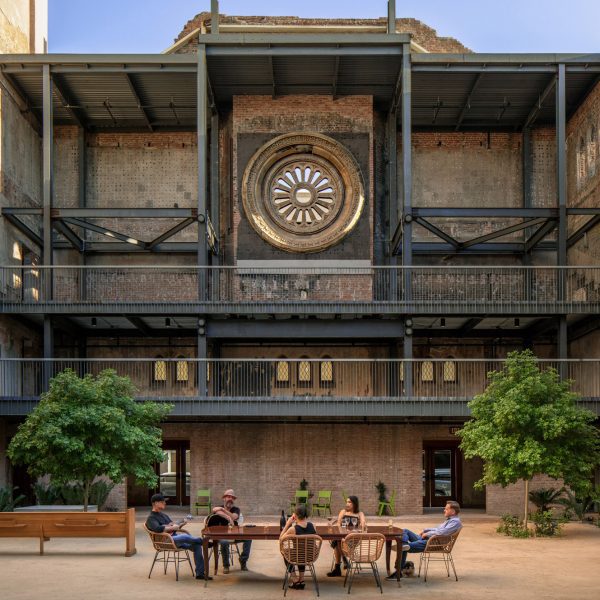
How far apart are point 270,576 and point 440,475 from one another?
17.8 metres

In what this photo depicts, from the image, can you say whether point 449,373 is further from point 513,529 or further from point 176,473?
point 513,529

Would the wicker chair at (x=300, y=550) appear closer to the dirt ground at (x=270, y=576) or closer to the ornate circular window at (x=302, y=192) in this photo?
the dirt ground at (x=270, y=576)

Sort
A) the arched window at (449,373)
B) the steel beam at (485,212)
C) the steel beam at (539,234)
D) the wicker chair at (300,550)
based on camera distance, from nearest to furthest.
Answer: the wicker chair at (300,550), the steel beam at (485,212), the steel beam at (539,234), the arched window at (449,373)

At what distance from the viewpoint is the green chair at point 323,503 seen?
2955 cm

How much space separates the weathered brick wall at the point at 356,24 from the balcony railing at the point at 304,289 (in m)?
8.43

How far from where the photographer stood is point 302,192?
34.5m

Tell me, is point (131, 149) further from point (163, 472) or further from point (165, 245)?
point (163, 472)

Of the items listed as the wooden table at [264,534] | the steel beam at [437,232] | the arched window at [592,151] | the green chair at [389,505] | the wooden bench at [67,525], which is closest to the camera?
the wooden table at [264,534]

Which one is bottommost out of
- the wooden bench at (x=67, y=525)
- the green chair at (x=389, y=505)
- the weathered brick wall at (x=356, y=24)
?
the green chair at (x=389, y=505)

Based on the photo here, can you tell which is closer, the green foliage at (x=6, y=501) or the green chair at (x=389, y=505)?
the green foliage at (x=6, y=501)

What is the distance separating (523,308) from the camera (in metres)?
29.7

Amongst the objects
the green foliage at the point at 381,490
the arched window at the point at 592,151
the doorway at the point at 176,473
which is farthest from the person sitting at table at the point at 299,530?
the arched window at the point at 592,151

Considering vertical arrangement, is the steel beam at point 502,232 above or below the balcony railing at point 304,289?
above

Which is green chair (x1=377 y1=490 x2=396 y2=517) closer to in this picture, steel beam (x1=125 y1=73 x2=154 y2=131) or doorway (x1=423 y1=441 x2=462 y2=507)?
doorway (x1=423 y1=441 x2=462 y2=507)
